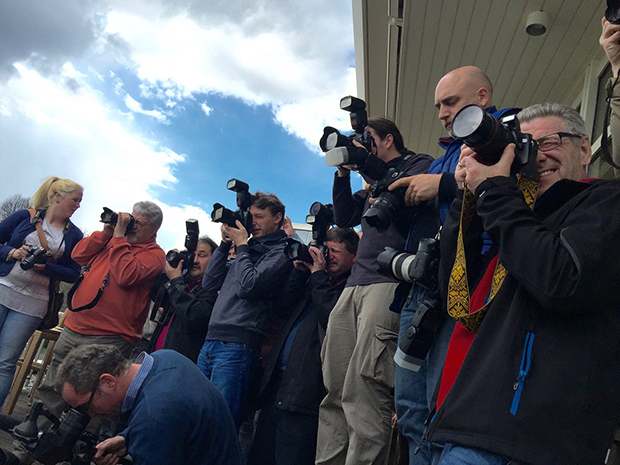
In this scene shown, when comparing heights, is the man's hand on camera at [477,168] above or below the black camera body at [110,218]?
below

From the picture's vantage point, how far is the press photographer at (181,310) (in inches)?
128

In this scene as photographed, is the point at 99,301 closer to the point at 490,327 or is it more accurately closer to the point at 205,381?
the point at 205,381

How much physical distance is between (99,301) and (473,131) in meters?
2.95

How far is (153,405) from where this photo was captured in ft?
6.60

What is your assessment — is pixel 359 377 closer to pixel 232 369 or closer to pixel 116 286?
pixel 232 369

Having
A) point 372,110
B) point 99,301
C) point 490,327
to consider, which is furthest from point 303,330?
point 372,110

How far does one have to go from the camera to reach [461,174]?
4.34ft

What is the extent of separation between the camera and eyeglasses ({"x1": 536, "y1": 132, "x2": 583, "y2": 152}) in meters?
1.33

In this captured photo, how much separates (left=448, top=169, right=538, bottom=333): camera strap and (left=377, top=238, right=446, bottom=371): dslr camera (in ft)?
0.84

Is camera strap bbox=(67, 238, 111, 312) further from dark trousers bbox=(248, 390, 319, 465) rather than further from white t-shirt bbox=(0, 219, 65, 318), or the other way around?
dark trousers bbox=(248, 390, 319, 465)

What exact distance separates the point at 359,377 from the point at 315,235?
112cm

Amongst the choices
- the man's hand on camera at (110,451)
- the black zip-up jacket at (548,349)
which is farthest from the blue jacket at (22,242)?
the black zip-up jacket at (548,349)

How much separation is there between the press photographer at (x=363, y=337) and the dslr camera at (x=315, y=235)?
0.30m

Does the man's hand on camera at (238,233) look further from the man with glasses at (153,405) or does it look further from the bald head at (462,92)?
the bald head at (462,92)
